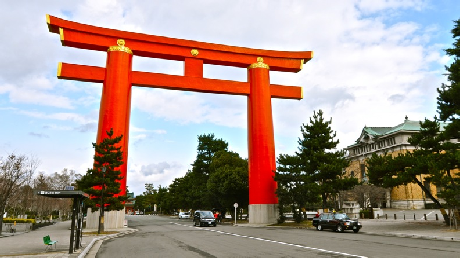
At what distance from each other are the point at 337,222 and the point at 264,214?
428 inches

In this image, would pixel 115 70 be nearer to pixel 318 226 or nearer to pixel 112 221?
pixel 112 221

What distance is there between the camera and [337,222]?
953 inches

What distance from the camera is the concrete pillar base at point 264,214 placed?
112 feet

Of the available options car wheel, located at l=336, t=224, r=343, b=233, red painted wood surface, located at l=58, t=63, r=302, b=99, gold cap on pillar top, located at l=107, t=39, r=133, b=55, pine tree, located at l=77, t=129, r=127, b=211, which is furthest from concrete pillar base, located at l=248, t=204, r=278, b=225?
gold cap on pillar top, located at l=107, t=39, r=133, b=55

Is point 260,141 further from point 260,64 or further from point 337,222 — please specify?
point 337,222

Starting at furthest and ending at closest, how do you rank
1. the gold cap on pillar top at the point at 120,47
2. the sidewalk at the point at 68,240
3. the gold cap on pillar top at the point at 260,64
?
the gold cap on pillar top at the point at 260,64
the gold cap on pillar top at the point at 120,47
the sidewalk at the point at 68,240

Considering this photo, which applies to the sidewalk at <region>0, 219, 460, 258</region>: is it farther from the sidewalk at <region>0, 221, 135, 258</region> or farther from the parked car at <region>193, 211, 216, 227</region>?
the parked car at <region>193, 211, 216, 227</region>

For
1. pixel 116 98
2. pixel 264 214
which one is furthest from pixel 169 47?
pixel 264 214

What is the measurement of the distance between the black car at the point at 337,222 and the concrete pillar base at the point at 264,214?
25.6 feet

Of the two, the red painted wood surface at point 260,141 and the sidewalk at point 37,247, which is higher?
the red painted wood surface at point 260,141

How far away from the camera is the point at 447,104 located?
25109mm

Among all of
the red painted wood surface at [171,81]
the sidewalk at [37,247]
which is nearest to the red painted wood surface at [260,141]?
the red painted wood surface at [171,81]

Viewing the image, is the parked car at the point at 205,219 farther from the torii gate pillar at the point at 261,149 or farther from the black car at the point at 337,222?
the black car at the point at 337,222

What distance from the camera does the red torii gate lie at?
1204 inches
